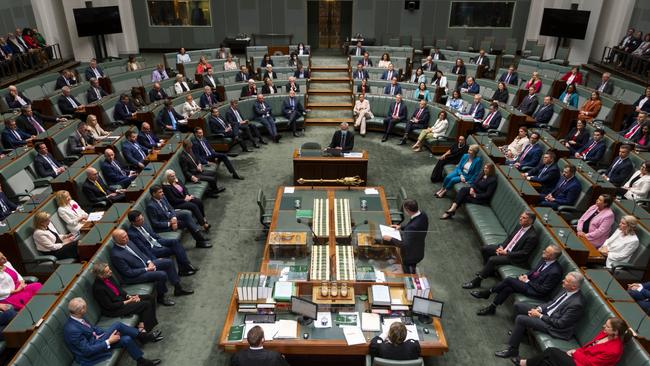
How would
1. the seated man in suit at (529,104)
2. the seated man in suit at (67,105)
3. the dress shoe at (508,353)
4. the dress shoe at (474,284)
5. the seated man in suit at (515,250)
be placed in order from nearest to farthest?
1. the dress shoe at (508,353)
2. the seated man in suit at (515,250)
3. the dress shoe at (474,284)
4. the seated man in suit at (67,105)
5. the seated man in suit at (529,104)

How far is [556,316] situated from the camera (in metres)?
4.65

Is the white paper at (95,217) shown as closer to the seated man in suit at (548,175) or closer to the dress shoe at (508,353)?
the dress shoe at (508,353)

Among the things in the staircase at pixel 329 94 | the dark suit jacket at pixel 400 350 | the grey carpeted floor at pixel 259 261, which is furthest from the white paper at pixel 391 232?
the staircase at pixel 329 94

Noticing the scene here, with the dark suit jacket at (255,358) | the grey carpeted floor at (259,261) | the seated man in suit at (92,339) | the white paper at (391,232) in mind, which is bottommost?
the grey carpeted floor at (259,261)

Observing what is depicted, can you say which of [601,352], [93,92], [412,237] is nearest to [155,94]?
[93,92]

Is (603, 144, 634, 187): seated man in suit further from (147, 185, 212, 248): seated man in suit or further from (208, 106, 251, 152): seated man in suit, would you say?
(208, 106, 251, 152): seated man in suit

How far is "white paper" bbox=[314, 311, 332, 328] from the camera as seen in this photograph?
4.53 meters

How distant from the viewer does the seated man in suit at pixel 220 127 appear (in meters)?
10.1

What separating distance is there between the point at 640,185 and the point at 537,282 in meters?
3.20

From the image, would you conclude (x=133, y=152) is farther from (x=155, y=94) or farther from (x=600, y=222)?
(x=600, y=222)

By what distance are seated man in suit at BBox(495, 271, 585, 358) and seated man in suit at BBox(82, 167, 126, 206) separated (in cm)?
593

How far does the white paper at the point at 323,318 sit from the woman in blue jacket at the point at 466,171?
4.40 meters

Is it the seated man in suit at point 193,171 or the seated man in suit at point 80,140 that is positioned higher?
the seated man in suit at point 80,140

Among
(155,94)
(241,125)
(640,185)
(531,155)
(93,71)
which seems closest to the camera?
(640,185)
